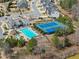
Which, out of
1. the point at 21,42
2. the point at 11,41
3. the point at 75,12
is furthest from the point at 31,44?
the point at 75,12

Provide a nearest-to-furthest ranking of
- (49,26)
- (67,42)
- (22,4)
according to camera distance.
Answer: (67,42), (49,26), (22,4)

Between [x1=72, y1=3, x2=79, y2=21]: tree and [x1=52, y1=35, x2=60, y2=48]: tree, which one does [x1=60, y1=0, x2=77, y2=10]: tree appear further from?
[x1=52, y1=35, x2=60, y2=48]: tree

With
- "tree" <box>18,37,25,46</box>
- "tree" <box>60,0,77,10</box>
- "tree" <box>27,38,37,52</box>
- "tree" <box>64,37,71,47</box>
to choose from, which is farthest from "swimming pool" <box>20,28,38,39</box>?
"tree" <box>60,0,77,10</box>

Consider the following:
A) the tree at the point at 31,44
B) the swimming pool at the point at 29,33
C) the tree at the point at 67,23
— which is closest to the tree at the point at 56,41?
the tree at the point at 31,44

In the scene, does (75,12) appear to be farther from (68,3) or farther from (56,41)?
(56,41)

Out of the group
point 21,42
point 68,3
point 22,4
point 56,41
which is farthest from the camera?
point 22,4

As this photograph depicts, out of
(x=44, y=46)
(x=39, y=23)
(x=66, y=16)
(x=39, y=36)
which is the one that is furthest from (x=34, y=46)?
(x=66, y=16)
